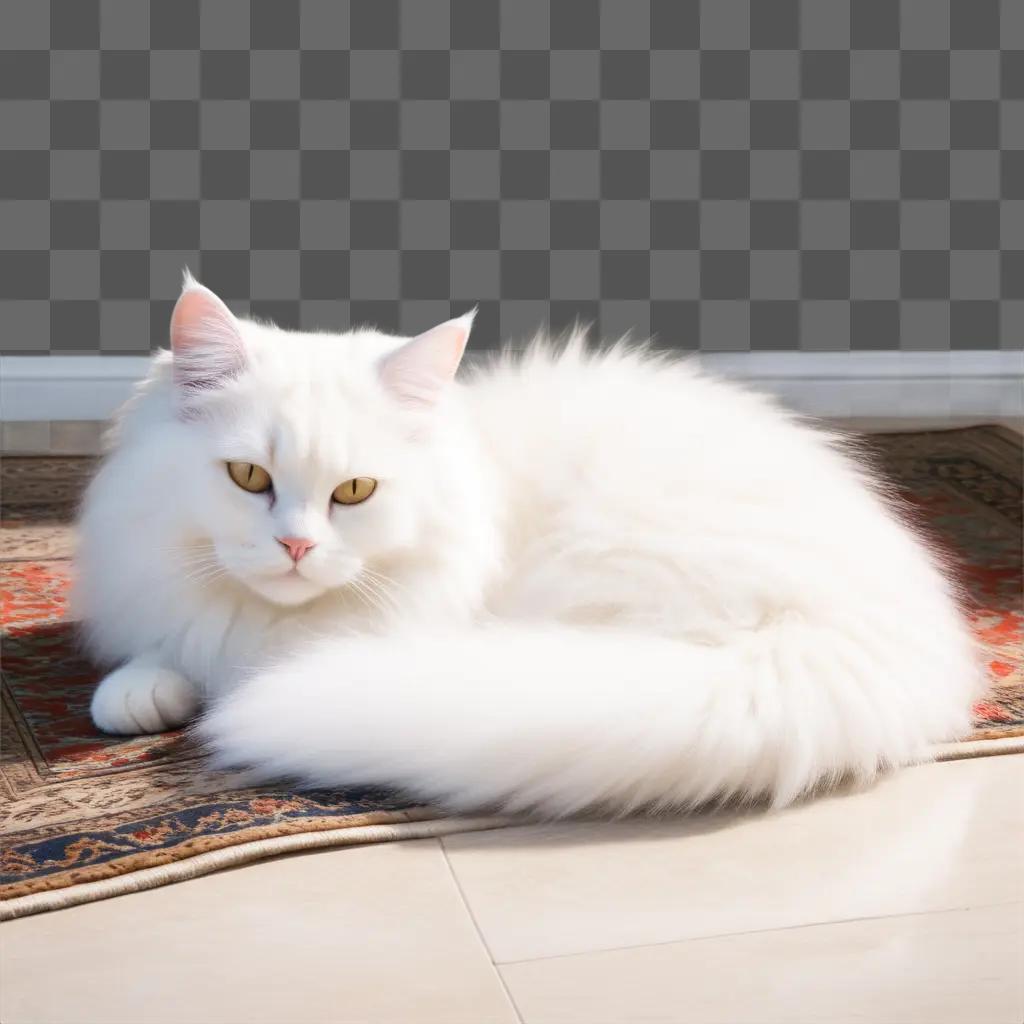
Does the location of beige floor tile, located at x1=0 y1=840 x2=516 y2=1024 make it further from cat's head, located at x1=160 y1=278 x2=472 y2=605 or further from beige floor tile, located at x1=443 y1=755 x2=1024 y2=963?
cat's head, located at x1=160 y1=278 x2=472 y2=605

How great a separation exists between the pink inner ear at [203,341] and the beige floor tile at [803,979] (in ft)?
2.32

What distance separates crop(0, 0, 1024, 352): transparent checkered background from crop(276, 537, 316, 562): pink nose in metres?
1.65

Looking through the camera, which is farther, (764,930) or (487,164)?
(487,164)

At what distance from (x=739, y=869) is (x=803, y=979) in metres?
0.18

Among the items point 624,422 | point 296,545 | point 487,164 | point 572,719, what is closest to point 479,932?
point 572,719

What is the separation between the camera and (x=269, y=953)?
1.11 meters

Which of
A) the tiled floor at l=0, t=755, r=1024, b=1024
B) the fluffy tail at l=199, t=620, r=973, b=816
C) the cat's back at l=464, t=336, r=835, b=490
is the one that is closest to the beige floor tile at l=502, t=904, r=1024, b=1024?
the tiled floor at l=0, t=755, r=1024, b=1024

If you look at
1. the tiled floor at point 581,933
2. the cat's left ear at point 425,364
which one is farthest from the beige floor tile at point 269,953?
the cat's left ear at point 425,364

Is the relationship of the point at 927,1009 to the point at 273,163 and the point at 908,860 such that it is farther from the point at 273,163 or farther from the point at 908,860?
the point at 273,163

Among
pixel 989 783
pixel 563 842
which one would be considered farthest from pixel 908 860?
pixel 563 842

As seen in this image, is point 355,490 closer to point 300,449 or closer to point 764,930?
point 300,449

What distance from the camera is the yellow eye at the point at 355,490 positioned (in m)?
1.45

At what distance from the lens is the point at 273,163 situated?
2914 millimetres

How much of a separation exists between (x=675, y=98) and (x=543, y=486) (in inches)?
63.2
